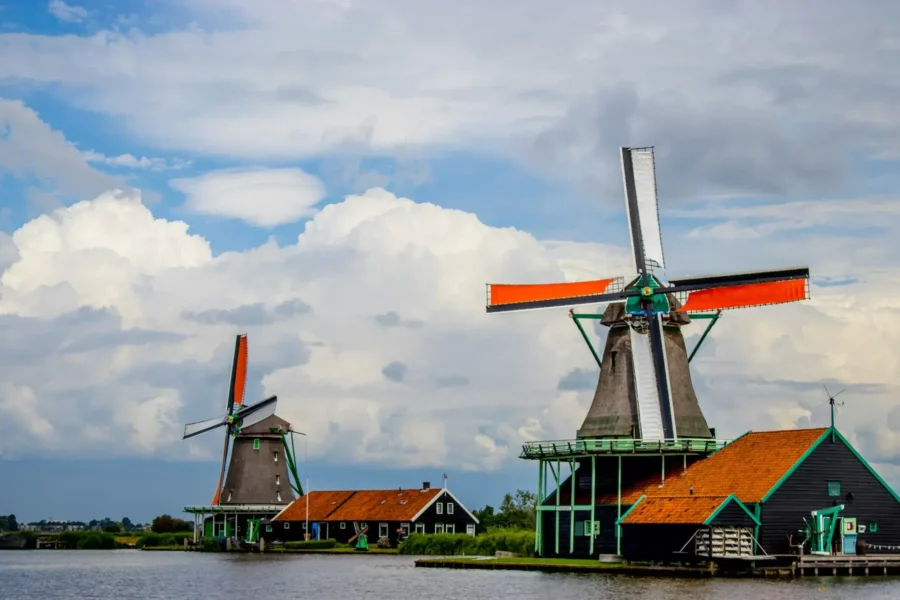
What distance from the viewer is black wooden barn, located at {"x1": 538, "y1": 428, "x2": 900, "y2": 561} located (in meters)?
38.5

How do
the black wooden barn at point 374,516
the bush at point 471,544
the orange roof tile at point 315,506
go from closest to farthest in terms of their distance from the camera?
the bush at point 471,544 < the black wooden barn at point 374,516 < the orange roof tile at point 315,506

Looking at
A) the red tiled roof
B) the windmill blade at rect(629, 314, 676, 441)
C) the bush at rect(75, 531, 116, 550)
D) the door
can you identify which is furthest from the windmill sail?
the bush at rect(75, 531, 116, 550)

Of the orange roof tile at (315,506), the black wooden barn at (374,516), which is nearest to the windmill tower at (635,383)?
the black wooden barn at (374,516)

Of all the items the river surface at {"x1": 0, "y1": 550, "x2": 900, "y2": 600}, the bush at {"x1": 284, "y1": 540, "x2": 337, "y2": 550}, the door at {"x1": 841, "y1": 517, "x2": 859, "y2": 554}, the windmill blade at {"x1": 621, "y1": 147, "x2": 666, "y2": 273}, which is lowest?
the river surface at {"x1": 0, "y1": 550, "x2": 900, "y2": 600}

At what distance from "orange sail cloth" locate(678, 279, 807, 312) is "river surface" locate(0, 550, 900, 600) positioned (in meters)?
9.19

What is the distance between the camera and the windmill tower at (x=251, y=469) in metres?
70.6

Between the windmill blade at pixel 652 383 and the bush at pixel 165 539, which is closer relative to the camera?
the windmill blade at pixel 652 383

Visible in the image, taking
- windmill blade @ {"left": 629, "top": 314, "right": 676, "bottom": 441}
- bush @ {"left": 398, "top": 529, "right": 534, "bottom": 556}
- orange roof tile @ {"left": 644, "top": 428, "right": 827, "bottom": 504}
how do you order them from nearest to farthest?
1. orange roof tile @ {"left": 644, "top": 428, "right": 827, "bottom": 504}
2. windmill blade @ {"left": 629, "top": 314, "right": 676, "bottom": 441}
3. bush @ {"left": 398, "top": 529, "right": 534, "bottom": 556}

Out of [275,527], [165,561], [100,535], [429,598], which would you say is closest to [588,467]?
[429,598]

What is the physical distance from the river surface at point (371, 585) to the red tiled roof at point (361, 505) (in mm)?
12033

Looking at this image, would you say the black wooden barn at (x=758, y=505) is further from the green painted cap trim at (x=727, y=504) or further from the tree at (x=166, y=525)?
the tree at (x=166, y=525)

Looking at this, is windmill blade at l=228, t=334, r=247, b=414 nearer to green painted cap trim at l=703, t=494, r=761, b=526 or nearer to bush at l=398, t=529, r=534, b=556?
bush at l=398, t=529, r=534, b=556

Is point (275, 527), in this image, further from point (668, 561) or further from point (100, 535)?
point (668, 561)

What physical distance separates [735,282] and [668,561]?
9.15 metres
